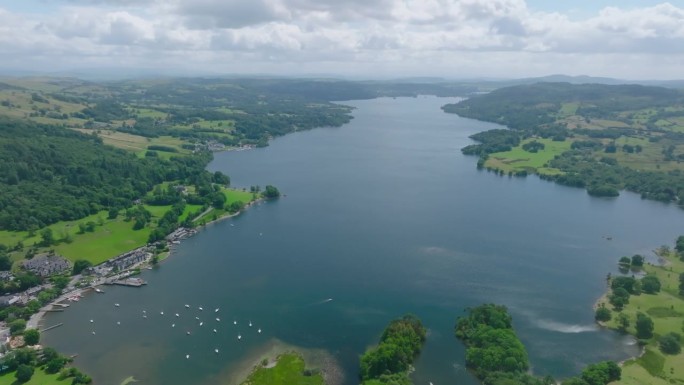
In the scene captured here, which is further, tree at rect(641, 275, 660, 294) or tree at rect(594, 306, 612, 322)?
tree at rect(641, 275, 660, 294)

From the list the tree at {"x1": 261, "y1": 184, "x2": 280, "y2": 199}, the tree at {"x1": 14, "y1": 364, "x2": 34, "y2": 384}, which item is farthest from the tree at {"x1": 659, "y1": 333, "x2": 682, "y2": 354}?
the tree at {"x1": 261, "y1": 184, "x2": 280, "y2": 199}

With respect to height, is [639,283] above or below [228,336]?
above

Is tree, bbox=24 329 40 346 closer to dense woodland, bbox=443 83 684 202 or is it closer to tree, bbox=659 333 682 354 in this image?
tree, bbox=659 333 682 354

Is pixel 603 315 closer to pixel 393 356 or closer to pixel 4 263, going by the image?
pixel 393 356

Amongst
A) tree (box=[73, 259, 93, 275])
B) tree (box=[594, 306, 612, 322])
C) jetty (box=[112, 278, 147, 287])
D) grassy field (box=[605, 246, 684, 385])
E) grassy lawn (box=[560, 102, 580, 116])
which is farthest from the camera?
grassy lawn (box=[560, 102, 580, 116])

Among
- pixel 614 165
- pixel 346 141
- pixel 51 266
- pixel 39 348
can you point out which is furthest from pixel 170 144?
pixel 614 165

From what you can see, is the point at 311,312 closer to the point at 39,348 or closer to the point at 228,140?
the point at 39,348

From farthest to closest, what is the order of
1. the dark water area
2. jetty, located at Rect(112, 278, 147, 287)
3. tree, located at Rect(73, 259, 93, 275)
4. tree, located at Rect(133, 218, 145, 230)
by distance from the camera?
tree, located at Rect(133, 218, 145, 230) → tree, located at Rect(73, 259, 93, 275) → jetty, located at Rect(112, 278, 147, 287) → the dark water area
